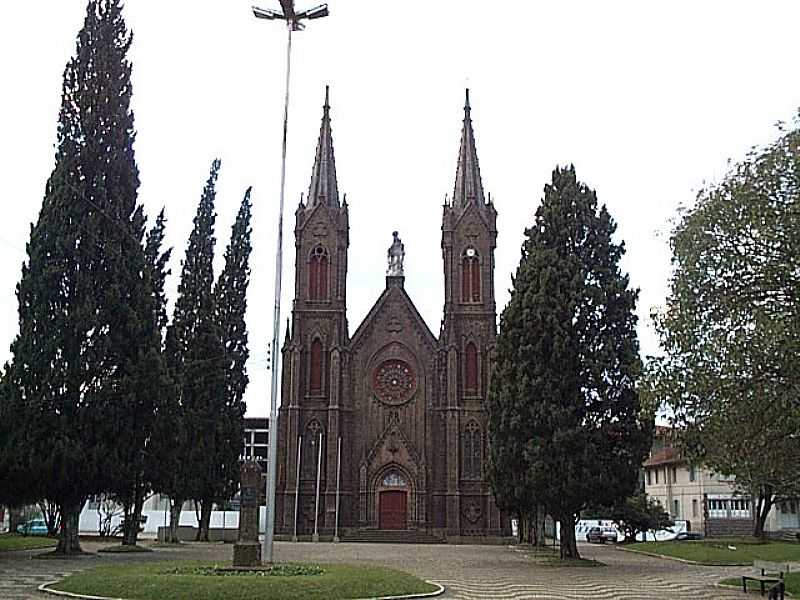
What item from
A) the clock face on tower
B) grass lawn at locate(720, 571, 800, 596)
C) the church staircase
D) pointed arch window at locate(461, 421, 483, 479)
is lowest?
the church staircase

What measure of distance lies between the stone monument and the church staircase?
35862 mm

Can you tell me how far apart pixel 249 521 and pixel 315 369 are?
40668 mm

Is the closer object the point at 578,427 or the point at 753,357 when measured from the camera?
the point at 753,357

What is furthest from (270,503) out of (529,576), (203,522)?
(203,522)

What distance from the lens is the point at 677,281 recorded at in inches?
901

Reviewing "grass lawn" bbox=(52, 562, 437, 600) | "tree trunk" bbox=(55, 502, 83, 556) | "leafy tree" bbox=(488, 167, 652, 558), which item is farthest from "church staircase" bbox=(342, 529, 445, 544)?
"grass lawn" bbox=(52, 562, 437, 600)

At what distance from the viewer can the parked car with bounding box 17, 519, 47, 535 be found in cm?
5643

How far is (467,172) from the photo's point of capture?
67.1m

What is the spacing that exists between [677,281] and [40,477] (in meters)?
21.1

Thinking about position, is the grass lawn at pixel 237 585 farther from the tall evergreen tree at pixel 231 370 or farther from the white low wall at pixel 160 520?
the white low wall at pixel 160 520

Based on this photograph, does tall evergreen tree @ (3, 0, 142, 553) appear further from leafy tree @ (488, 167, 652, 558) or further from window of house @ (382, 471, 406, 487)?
window of house @ (382, 471, 406, 487)

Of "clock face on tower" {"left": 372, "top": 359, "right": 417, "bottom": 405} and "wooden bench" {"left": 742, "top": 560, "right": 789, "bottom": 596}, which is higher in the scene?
"clock face on tower" {"left": 372, "top": 359, "right": 417, "bottom": 405}

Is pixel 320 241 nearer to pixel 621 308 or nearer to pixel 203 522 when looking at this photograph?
pixel 203 522

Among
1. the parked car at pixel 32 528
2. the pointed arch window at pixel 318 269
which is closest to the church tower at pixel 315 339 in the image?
the pointed arch window at pixel 318 269
